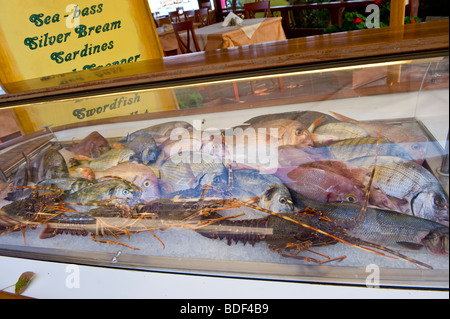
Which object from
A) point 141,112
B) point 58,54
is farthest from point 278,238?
point 58,54

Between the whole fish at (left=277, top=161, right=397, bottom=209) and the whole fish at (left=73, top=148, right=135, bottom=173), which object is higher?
the whole fish at (left=73, top=148, right=135, bottom=173)

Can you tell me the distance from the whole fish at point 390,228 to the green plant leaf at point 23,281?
3.34 feet

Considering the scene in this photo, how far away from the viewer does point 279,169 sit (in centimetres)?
114

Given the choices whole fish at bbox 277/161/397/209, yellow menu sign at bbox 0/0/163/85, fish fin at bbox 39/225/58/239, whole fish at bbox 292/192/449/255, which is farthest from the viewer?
yellow menu sign at bbox 0/0/163/85

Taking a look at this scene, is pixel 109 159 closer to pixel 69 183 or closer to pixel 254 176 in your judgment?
pixel 69 183

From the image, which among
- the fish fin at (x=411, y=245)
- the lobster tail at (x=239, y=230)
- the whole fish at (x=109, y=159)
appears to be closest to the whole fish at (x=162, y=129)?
the whole fish at (x=109, y=159)

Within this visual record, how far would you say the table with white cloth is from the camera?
13.9 feet

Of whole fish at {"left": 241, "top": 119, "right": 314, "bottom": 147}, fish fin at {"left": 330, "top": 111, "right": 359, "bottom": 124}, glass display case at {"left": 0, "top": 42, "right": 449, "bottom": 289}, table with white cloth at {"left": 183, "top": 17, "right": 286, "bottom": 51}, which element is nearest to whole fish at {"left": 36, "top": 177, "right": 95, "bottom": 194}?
glass display case at {"left": 0, "top": 42, "right": 449, "bottom": 289}

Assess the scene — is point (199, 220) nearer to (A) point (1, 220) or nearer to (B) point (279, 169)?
(B) point (279, 169)

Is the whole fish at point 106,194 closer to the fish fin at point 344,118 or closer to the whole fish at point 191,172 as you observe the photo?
the whole fish at point 191,172

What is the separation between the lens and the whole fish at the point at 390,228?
87 cm

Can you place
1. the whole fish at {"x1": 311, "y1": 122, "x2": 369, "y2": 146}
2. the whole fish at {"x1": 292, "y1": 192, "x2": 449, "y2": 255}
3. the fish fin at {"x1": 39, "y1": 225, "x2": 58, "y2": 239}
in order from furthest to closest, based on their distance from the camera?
the fish fin at {"x1": 39, "y1": 225, "x2": 58, "y2": 239}, the whole fish at {"x1": 311, "y1": 122, "x2": 369, "y2": 146}, the whole fish at {"x1": 292, "y1": 192, "x2": 449, "y2": 255}

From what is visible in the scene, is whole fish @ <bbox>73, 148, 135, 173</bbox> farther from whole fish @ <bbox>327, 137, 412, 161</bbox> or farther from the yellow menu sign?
the yellow menu sign
